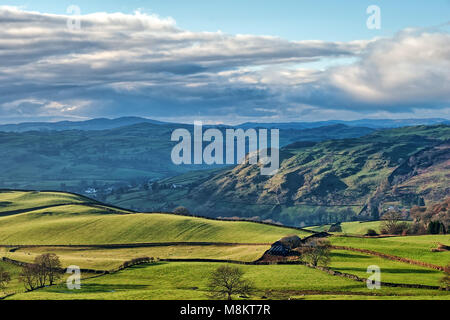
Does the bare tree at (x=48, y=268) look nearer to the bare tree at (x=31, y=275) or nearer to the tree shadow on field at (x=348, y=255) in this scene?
the bare tree at (x=31, y=275)

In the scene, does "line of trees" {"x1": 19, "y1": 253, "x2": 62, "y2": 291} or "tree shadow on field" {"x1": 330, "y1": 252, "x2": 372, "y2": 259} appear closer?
"line of trees" {"x1": 19, "y1": 253, "x2": 62, "y2": 291}

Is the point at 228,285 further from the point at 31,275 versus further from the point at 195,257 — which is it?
the point at 195,257

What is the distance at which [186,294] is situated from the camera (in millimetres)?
93688

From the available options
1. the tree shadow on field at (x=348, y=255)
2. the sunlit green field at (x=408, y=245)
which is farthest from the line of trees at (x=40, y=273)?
the sunlit green field at (x=408, y=245)

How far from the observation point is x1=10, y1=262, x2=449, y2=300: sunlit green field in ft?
311

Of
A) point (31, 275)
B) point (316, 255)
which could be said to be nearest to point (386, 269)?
point (316, 255)

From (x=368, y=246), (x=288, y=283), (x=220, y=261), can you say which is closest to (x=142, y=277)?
(x=220, y=261)

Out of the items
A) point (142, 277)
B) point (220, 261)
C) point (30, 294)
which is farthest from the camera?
point (220, 261)

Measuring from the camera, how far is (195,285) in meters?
110

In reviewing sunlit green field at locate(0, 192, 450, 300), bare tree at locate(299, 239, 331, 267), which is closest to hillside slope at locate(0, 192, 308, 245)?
sunlit green field at locate(0, 192, 450, 300)

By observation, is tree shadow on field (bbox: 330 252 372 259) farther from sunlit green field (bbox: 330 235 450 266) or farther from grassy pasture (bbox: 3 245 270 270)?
grassy pasture (bbox: 3 245 270 270)
